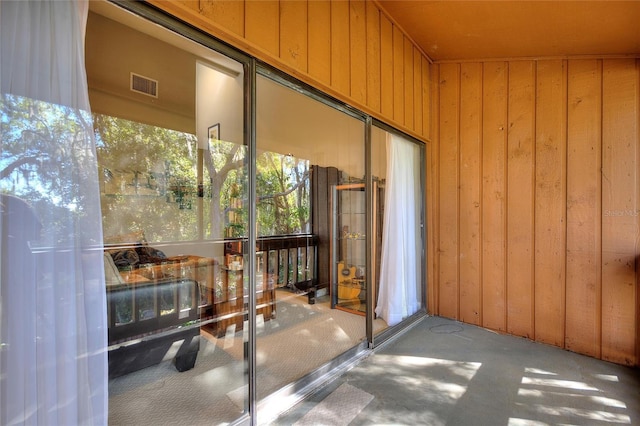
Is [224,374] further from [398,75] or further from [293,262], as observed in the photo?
[398,75]

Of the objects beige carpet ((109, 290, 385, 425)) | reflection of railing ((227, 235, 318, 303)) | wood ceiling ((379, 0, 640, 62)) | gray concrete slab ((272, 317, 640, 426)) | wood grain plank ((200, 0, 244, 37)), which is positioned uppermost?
wood ceiling ((379, 0, 640, 62))

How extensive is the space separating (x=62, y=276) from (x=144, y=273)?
64.0 inches

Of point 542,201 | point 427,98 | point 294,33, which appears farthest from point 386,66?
point 542,201

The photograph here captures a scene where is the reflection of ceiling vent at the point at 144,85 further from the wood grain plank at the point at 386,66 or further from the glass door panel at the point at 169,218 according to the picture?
the wood grain plank at the point at 386,66

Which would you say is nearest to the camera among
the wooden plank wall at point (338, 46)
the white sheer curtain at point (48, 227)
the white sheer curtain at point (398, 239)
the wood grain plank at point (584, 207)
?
the white sheer curtain at point (48, 227)

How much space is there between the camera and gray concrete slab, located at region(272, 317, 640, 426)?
70.3 inches

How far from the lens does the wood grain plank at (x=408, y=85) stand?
9.97 ft

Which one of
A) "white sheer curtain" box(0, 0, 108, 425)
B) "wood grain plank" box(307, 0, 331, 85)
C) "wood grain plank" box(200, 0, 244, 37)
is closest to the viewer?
"white sheer curtain" box(0, 0, 108, 425)

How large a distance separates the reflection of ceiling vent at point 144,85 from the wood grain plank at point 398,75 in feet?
9.78

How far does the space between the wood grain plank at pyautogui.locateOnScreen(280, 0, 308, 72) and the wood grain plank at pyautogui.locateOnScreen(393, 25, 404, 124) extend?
126cm

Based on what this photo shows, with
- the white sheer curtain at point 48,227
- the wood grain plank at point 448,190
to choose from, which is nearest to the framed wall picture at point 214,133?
the white sheer curtain at point 48,227

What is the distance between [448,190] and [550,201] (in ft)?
3.05

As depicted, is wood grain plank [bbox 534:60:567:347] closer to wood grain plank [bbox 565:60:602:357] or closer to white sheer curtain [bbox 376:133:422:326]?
wood grain plank [bbox 565:60:602:357]

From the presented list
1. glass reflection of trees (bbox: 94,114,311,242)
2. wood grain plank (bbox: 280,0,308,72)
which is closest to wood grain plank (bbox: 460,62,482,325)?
glass reflection of trees (bbox: 94,114,311,242)
